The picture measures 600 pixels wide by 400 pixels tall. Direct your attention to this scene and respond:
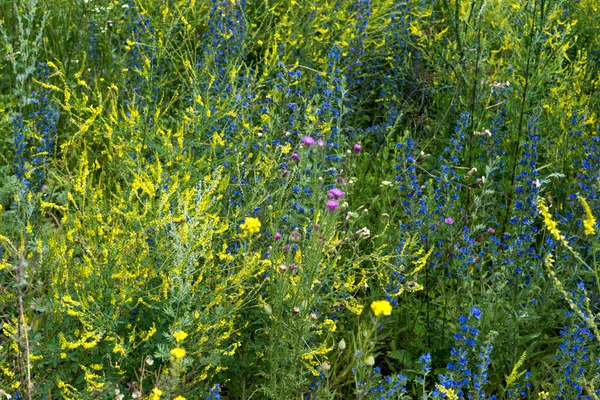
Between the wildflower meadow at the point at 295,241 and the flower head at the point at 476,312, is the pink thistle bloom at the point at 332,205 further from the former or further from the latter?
the flower head at the point at 476,312

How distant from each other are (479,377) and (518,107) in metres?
1.95

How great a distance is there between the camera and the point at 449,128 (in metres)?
4.09

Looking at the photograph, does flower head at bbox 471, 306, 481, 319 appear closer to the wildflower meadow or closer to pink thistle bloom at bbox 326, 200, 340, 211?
the wildflower meadow

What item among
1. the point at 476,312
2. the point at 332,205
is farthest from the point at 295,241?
the point at 476,312

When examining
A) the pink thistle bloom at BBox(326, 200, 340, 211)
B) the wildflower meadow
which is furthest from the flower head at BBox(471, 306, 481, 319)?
the pink thistle bloom at BBox(326, 200, 340, 211)

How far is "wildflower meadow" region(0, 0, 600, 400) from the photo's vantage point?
7.56ft

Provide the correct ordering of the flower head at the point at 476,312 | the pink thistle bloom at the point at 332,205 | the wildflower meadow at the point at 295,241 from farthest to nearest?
the flower head at the point at 476,312 < the wildflower meadow at the point at 295,241 < the pink thistle bloom at the point at 332,205

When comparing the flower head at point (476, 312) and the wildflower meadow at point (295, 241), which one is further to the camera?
the flower head at point (476, 312)

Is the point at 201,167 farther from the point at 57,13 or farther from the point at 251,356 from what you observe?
the point at 57,13

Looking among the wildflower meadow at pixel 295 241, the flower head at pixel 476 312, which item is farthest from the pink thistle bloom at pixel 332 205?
the flower head at pixel 476 312

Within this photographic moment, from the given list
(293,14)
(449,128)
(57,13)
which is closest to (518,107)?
(449,128)

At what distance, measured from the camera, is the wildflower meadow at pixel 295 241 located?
2.30 meters

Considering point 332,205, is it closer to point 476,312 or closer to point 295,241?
point 295,241

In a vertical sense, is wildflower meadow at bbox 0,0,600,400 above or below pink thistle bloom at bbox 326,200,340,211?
below
